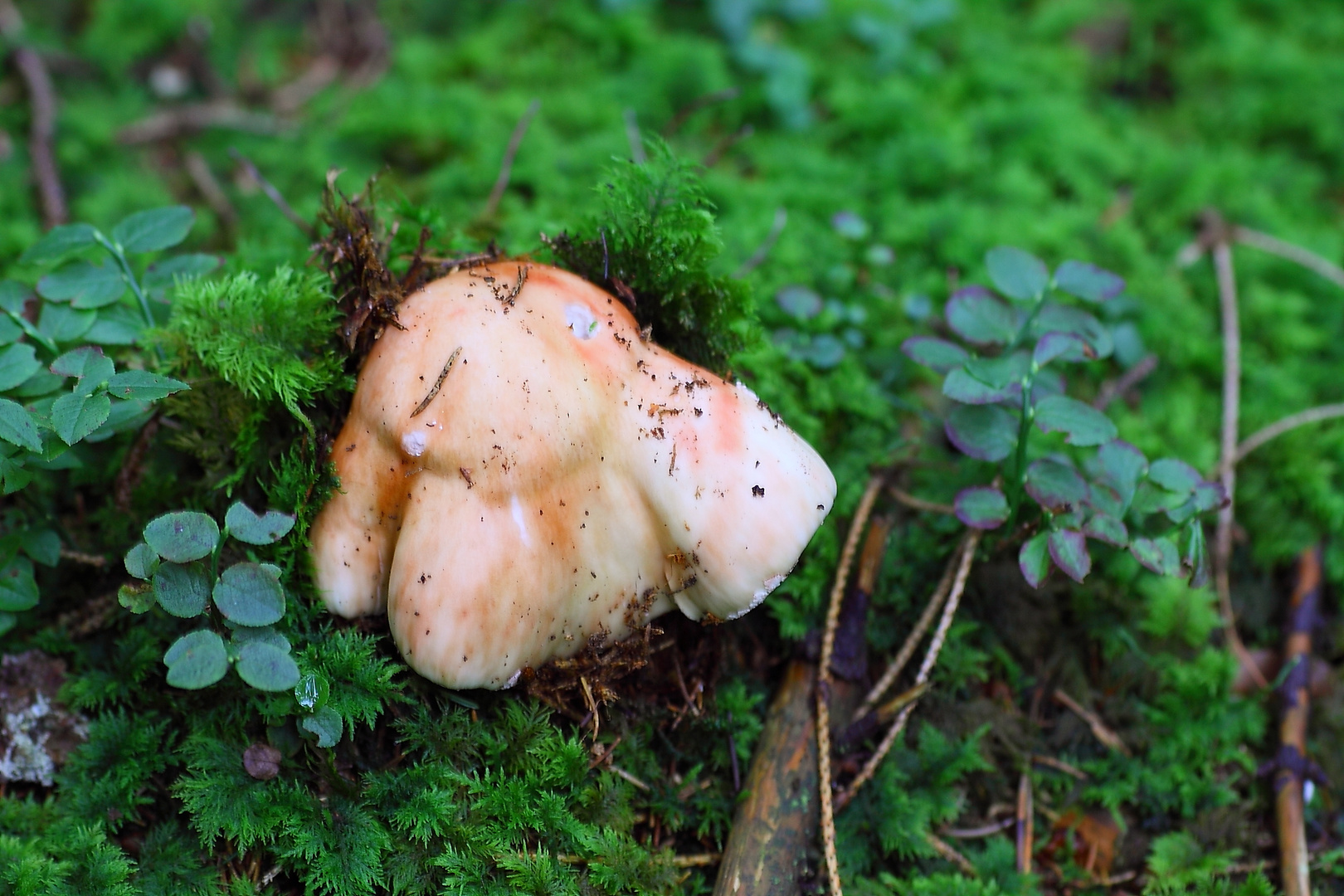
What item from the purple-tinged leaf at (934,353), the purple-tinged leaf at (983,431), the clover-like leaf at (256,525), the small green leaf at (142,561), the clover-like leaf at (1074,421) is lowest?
the small green leaf at (142,561)

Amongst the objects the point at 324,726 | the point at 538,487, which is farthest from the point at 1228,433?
the point at 324,726

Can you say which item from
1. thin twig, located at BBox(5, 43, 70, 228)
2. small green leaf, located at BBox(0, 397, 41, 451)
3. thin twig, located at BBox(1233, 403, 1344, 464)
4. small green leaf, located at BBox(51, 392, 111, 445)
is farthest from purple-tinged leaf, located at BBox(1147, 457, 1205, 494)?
thin twig, located at BBox(5, 43, 70, 228)

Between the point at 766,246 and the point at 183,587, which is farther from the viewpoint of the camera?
the point at 766,246

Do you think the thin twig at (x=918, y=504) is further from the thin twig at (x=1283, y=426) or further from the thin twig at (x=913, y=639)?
the thin twig at (x=1283, y=426)

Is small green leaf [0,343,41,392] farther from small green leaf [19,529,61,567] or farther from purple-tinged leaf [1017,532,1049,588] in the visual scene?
purple-tinged leaf [1017,532,1049,588]

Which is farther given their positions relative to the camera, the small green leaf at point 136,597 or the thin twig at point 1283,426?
the thin twig at point 1283,426

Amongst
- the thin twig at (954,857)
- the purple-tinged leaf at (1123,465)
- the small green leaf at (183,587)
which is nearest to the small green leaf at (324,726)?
the small green leaf at (183,587)

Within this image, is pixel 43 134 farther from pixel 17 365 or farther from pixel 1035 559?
pixel 1035 559
